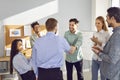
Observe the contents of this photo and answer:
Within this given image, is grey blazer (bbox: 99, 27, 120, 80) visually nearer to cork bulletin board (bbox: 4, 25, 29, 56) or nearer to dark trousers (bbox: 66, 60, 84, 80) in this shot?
dark trousers (bbox: 66, 60, 84, 80)

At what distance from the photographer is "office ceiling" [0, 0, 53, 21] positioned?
5332 mm

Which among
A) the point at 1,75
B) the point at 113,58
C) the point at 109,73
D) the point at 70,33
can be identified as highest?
the point at 70,33

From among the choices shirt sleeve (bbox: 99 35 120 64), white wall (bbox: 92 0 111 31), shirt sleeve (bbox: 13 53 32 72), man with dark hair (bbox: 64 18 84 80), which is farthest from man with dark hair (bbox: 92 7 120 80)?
white wall (bbox: 92 0 111 31)

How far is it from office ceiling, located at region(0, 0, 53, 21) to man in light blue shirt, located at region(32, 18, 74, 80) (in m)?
2.41

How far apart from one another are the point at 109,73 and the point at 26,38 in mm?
3144

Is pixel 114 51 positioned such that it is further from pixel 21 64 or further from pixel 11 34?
pixel 11 34

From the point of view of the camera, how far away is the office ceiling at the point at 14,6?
5332 mm

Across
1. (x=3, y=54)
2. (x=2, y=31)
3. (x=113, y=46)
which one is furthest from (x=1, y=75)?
(x=113, y=46)

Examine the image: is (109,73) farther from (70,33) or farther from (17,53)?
(70,33)

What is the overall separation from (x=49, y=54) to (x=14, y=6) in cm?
→ 264

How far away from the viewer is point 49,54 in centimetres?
313

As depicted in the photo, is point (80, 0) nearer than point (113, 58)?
No

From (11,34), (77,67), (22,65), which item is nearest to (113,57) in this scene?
(22,65)

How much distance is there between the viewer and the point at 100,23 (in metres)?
4.18
